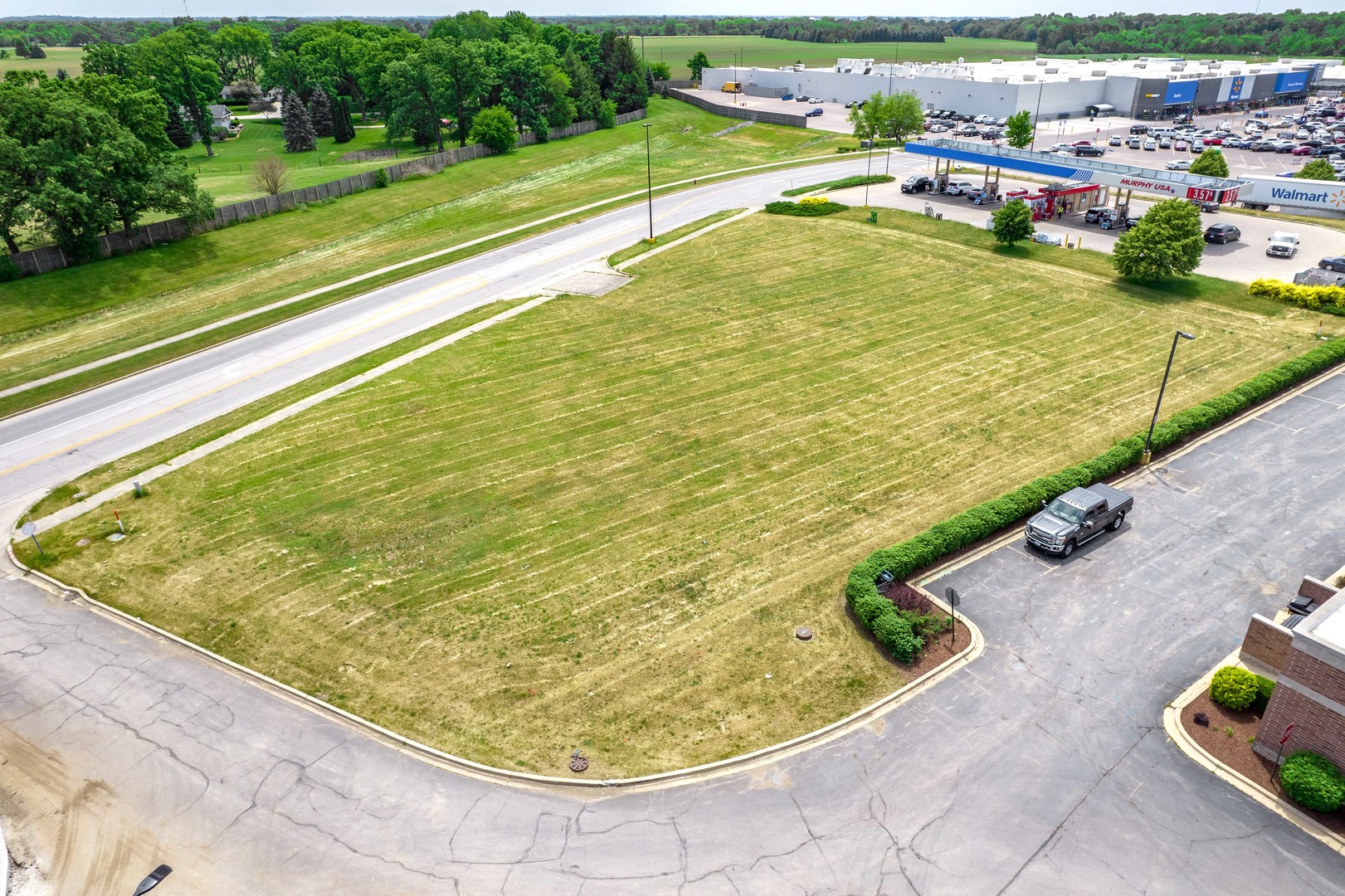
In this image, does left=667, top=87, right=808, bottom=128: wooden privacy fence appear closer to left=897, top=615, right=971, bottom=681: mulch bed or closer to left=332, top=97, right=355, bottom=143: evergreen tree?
left=332, top=97, right=355, bottom=143: evergreen tree

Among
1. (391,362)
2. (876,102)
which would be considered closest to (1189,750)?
(391,362)

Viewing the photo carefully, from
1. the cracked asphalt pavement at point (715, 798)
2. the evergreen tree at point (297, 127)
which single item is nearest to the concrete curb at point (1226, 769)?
the cracked asphalt pavement at point (715, 798)

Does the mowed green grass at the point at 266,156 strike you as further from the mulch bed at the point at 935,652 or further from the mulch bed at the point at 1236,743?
the mulch bed at the point at 1236,743

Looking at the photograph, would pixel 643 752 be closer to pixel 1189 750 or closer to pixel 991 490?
pixel 1189 750

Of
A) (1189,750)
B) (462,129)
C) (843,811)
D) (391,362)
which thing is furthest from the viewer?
(462,129)

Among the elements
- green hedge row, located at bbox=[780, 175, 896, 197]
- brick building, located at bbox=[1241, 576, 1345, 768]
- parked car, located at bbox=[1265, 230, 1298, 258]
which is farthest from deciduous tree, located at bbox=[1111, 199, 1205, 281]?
brick building, located at bbox=[1241, 576, 1345, 768]

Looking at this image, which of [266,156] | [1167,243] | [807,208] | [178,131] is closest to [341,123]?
[178,131]
